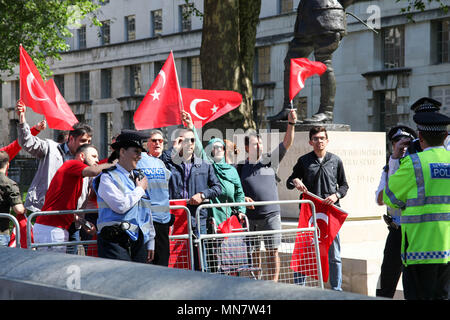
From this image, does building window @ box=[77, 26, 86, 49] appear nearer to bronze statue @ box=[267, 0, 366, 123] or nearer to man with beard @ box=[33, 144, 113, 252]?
bronze statue @ box=[267, 0, 366, 123]

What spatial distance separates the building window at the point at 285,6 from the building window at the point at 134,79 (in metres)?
13.0

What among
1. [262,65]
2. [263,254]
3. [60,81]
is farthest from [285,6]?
[263,254]

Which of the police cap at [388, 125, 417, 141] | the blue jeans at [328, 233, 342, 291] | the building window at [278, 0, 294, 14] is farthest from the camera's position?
the building window at [278, 0, 294, 14]

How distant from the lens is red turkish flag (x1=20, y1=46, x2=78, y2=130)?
355 inches

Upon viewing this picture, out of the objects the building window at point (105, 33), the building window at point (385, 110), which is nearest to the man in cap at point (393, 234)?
the building window at point (385, 110)

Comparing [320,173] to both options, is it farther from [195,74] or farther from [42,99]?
[195,74]

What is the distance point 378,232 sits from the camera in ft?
36.8

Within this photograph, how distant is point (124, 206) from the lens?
19.1 ft

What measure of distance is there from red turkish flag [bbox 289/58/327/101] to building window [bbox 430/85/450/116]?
2104 centimetres

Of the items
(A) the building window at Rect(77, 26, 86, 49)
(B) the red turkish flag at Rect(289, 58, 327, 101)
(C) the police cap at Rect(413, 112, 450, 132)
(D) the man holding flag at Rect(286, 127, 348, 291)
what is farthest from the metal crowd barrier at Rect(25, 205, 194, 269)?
(A) the building window at Rect(77, 26, 86, 49)
